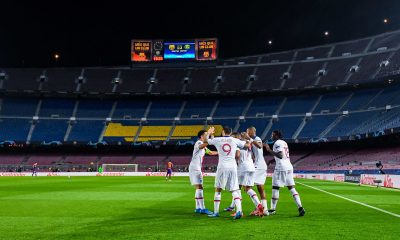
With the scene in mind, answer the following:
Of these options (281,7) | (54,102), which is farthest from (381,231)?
(54,102)

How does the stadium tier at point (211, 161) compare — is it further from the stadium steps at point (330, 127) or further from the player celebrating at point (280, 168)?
the player celebrating at point (280, 168)

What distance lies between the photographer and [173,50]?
2891 inches

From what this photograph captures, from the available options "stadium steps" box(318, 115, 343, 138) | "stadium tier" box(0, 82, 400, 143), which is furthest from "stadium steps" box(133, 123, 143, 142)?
"stadium steps" box(318, 115, 343, 138)

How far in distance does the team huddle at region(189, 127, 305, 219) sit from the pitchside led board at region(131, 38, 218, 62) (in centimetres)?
6054

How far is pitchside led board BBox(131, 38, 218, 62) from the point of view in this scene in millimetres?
72000

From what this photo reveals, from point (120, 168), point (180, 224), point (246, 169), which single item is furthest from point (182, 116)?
point (180, 224)

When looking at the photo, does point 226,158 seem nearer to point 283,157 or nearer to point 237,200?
point 237,200

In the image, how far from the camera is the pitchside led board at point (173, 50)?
236 ft

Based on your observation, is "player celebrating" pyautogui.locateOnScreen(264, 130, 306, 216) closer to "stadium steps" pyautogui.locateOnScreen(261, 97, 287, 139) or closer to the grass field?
the grass field

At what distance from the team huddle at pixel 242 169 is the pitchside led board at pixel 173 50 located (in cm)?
6054

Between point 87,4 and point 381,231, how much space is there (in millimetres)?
54687

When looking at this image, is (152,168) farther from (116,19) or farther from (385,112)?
(385,112)

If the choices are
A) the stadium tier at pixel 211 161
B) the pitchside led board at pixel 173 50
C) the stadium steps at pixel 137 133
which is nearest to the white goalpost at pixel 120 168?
the stadium tier at pixel 211 161

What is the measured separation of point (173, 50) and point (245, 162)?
208 feet
